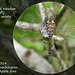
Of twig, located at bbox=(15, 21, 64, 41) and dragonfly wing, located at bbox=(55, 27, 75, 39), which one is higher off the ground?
twig, located at bbox=(15, 21, 64, 41)

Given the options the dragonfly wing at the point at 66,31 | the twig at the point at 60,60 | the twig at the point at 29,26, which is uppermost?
the twig at the point at 29,26

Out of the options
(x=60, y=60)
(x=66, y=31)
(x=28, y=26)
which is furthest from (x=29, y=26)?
(x=60, y=60)

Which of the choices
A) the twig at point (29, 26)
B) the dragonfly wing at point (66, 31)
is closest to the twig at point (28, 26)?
the twig at point (29, 26)

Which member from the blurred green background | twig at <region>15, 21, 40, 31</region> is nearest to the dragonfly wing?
the blurred green background

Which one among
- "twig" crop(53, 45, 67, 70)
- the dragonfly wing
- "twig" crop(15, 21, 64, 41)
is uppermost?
"twig" crop(15, 21, 64, 41)

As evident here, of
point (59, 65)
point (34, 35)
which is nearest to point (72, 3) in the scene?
point (34, 35)

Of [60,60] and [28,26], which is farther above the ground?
[28,26]

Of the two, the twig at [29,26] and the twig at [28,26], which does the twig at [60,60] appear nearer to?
the twig at [29,26]

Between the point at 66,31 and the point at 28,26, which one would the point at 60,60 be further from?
the point at 28,26

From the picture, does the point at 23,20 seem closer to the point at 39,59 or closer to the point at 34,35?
the point at 34,35

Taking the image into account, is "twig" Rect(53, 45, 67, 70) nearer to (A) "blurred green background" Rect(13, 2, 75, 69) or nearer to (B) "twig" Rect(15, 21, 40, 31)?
(A) "blurred green background" Rect(13, 2, 75, 69)

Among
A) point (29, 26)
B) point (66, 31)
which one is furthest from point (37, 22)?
point (66, 31)
